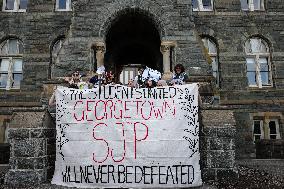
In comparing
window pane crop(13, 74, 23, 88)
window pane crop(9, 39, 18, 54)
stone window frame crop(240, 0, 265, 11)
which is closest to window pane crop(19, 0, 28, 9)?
window pane crop(9, 39, 18, 54)

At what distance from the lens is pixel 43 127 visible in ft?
24.2

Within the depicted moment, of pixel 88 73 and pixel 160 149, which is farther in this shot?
pixel 88 73

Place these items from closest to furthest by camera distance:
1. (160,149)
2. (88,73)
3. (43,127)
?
(160,149), (43,127), (88,73)

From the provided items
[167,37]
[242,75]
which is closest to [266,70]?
[242,75]

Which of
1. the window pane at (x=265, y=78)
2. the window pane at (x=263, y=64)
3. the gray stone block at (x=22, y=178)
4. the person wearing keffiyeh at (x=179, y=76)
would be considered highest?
the window pane at (x=263, y=64)

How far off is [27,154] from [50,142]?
2.11 feet

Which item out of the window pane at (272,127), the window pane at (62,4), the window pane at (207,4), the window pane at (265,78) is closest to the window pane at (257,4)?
the window pane at (207,4)

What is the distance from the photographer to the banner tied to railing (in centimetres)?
676

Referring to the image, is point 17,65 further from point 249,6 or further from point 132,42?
point 249,6

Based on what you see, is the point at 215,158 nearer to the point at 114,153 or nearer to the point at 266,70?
the point at 114,153

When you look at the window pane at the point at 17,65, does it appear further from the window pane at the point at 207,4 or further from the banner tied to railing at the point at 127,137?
the window pane at the point at 207,4

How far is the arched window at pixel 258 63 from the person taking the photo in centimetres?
1611

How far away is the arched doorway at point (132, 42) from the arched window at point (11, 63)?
16.5 ft

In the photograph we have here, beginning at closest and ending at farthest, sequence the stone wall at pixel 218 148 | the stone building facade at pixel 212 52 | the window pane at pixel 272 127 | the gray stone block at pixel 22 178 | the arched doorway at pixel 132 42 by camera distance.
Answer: the gray stone block at pixel 22 178 → the stone wall at pixel 218 148 → the arched doorway at pixel 132 42 → the stone building facade at pixel 212 52 → the window pane at pixel 272 127
